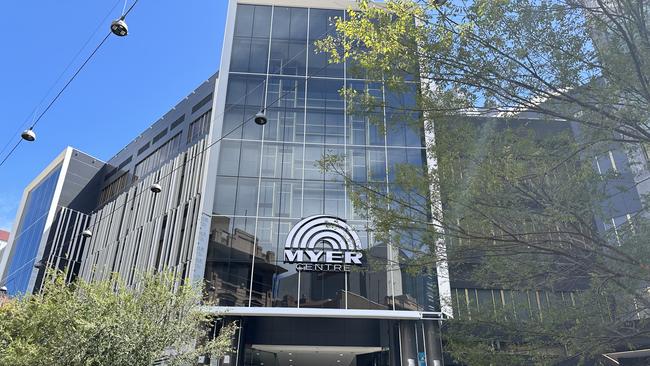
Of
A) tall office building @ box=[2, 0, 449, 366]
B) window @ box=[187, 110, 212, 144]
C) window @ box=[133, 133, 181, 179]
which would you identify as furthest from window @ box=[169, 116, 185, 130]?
window @ box=[187, 110, 212, 144]

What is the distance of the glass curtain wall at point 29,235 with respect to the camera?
37906 mm

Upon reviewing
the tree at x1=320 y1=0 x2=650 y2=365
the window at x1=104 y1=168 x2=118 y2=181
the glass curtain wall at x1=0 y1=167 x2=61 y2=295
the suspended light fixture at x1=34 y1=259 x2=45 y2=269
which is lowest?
the tree at x1=320 y1=0 x2=650 y2=365

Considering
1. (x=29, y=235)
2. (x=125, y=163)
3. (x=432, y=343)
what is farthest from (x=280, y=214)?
(x=29, y=235)

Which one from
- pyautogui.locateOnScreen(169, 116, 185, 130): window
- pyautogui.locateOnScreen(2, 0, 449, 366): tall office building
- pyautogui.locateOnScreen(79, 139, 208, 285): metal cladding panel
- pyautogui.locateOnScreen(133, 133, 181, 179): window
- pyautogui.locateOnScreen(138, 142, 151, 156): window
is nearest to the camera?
pyautogui.locateOnScreen(2, 0, 449, 366): tall office building

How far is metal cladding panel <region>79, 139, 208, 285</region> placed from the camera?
2527 cm

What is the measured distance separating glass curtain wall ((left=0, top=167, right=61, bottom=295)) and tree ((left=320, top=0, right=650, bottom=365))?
38.0 metres

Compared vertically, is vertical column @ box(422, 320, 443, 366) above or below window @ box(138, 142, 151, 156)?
below

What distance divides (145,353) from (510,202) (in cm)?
1016

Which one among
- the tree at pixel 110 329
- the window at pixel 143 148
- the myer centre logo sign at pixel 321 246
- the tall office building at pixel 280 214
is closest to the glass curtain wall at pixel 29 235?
the tall office building at pixel 280 214

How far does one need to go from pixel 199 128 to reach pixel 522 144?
2569cm

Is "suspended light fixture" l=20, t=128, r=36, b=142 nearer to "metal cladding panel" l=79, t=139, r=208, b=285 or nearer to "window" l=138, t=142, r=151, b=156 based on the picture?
"metal cladding panel" l=79, t=139, r=208, b=285

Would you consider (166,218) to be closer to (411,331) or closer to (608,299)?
(411,331)

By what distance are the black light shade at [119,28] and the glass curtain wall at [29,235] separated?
113 feet

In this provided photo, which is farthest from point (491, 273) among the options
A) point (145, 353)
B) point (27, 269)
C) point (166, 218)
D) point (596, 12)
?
point (27, 269)
